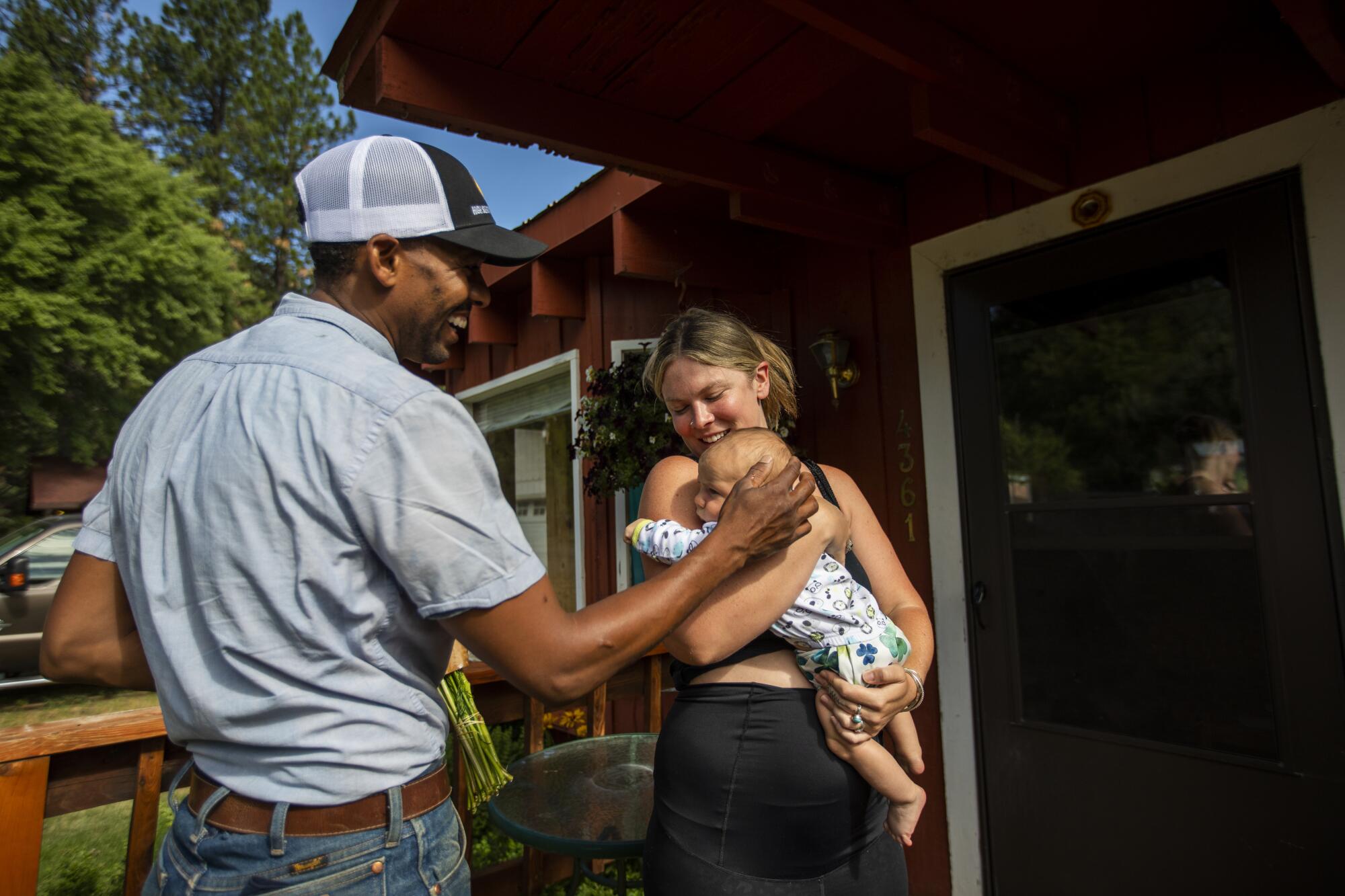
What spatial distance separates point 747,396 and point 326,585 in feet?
3.05

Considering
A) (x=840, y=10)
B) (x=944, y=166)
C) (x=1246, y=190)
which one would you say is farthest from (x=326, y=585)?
(x=944, y=166)

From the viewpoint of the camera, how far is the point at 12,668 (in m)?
5.66

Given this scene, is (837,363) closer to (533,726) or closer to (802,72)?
(802,72)

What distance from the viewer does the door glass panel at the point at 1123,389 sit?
2.32m

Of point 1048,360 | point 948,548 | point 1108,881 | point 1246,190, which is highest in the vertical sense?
point 1246,190

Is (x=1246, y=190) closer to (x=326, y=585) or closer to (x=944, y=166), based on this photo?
(x=944, y=166)

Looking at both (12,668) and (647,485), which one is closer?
(647,485)

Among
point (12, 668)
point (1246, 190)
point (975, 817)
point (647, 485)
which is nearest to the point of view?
point (647, 485)

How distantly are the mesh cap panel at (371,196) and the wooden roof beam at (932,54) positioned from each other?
94cm

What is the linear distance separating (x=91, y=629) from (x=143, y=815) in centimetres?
78

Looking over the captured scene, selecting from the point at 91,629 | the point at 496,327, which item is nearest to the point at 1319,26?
the point at 91,629

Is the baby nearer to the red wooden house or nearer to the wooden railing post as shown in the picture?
the wooden railing post

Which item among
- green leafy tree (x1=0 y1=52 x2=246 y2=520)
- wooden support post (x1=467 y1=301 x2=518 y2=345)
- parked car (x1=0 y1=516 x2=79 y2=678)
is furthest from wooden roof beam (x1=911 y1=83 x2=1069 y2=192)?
green leafy tree (x1=0 y1=52 x2=246 y2=520)

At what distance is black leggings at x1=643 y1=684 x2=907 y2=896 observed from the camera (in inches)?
48.5
